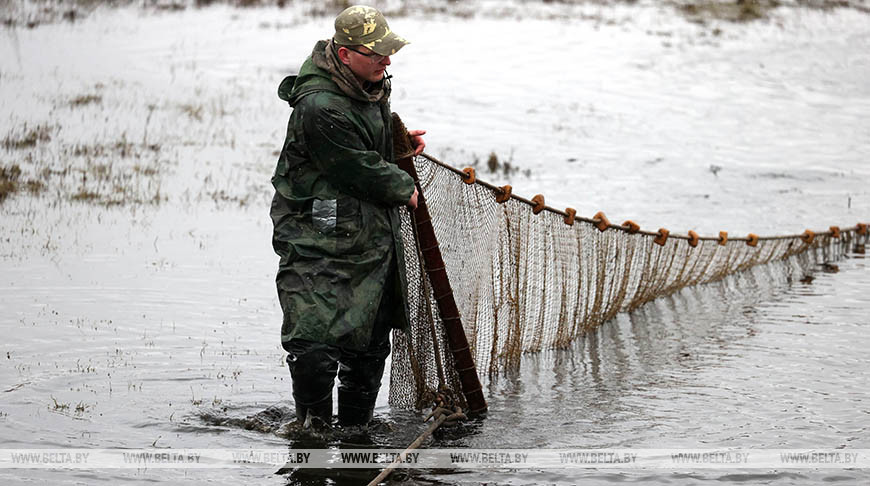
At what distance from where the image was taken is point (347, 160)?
500 centimetres

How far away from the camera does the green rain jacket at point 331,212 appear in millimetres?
5031

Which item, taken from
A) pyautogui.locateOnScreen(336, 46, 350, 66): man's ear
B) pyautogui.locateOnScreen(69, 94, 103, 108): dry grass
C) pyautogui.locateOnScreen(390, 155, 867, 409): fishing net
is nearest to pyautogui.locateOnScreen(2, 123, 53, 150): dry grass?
pyautogui.locateOnScreen(69, 94, 103, 108): dry grass

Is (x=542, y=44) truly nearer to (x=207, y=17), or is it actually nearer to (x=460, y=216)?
(x=207, y=17)

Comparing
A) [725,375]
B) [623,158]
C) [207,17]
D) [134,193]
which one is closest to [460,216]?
[725,375]

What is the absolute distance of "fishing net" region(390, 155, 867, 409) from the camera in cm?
608

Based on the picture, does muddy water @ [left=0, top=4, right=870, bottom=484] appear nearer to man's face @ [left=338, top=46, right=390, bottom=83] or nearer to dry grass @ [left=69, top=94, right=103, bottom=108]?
dry grass @ [left=69, top=94, right=103, bottom=108]

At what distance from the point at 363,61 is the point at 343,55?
0.38 feet

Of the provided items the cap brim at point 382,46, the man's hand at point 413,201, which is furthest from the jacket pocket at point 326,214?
the cap brim at point 382,46

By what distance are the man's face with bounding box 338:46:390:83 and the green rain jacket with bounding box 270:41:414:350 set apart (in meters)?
0.12

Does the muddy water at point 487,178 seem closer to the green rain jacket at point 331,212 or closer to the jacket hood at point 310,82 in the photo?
the green rain jacket at point 331,212

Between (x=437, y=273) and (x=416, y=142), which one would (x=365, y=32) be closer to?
(x=416, y=142)

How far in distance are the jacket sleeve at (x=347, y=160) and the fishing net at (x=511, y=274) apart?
73 cm

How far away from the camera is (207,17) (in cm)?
2584

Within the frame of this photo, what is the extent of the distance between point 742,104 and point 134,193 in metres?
12.6
